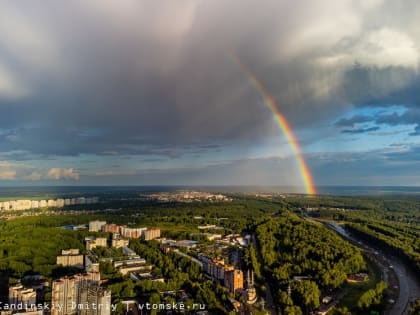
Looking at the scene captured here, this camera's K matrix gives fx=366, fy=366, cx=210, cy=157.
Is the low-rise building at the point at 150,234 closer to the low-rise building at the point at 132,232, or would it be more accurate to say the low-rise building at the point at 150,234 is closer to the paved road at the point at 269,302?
the low-rise building at the point at 132,232

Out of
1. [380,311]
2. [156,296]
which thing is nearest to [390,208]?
[380,311]

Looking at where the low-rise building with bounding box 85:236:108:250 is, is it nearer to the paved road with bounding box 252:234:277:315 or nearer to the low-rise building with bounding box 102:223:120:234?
the low-rise building with bounding box 102:223:120:234

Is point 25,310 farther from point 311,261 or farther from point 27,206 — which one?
point 27,206

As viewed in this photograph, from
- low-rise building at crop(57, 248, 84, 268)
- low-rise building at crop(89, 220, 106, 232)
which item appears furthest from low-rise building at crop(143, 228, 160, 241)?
low-rise building at crop(57, 248, 84, 268)

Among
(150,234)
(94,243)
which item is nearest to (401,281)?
(150,234)

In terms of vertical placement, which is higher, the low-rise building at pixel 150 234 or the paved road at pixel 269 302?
the low-rise building at pixel 150 234

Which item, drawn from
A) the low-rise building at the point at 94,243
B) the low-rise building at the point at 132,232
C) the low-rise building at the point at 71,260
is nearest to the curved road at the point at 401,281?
the low-rise building at the point at 71,260

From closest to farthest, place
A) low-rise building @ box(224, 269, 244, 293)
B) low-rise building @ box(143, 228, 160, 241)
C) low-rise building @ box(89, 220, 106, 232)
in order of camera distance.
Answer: low-rise building @ box(224, 269, 244, 293) < low-rise building @ box(143, 228, 160, 241) < low-rise building @ box(89, 220, 106, 232)

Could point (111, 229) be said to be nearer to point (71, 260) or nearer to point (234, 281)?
point (71, 260)
